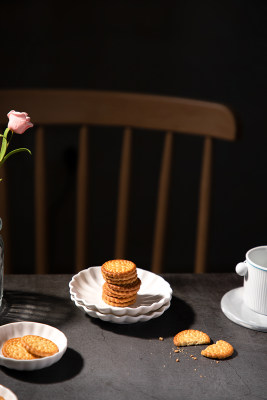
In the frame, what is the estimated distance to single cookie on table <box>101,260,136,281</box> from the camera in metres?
1.07

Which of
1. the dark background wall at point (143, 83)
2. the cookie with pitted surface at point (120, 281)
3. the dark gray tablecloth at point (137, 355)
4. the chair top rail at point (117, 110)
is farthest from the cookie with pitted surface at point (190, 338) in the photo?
the dark background wall at point (143, 83)

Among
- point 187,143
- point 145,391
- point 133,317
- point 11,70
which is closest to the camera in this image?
point 145,391

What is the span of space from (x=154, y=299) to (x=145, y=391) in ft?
0.81

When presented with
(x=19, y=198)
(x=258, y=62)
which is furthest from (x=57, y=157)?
(x=258, y=62)

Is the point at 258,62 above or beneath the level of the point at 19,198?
above

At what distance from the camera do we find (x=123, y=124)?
1605 millimetres

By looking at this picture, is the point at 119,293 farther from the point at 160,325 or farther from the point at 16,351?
the point at 16,351

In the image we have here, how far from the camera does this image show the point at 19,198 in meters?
2.54

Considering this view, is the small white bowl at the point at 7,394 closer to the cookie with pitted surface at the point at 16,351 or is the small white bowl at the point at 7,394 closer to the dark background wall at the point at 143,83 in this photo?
the cookie with pitted surface at the point at 16,351

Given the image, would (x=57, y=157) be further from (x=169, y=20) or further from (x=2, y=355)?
(x=2, y=355)

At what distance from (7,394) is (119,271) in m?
0.29

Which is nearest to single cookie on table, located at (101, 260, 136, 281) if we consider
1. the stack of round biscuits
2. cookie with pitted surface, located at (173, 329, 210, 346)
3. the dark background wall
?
the stack of round biscuits

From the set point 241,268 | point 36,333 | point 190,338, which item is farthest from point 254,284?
point 36,333

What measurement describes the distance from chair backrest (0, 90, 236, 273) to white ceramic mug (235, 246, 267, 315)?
1.43 feet
